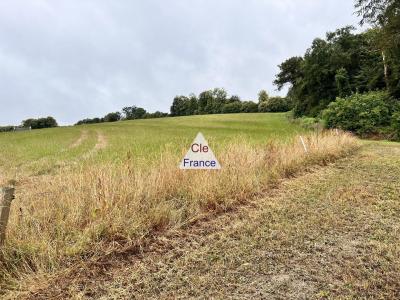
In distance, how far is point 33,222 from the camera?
3.67m

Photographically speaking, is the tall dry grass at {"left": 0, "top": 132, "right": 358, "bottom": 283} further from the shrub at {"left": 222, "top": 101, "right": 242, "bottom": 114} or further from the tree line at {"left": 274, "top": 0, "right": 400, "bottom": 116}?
the shrub at {"left": 222, "top": 101, "right": 242, "bottom": 114}

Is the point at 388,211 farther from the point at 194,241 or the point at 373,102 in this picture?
the point at 373,102

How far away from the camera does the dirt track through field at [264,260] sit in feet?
9.42

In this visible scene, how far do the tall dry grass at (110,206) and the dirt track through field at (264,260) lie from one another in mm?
237

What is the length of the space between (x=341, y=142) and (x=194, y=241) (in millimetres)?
9766

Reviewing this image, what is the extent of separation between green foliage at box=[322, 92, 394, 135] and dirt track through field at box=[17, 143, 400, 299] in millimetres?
18317

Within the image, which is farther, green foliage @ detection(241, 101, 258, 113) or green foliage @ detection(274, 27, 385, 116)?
green foliage @ detection(241, 101, 258, 113)

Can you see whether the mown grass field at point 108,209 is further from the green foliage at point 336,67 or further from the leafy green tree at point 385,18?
the green foliage at point 336,67

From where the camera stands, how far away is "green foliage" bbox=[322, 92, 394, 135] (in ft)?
71.8

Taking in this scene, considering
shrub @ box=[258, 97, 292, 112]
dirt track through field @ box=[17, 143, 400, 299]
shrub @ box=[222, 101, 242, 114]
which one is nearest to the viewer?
dirt track through field @ box=[17, 143, 400, 299]

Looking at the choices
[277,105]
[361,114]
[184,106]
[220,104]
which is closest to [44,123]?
[184,106]

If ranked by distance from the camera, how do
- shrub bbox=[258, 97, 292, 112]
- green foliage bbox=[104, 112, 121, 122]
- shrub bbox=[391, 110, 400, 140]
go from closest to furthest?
shrub bbox=[391, 110, 400, 140], shrub bbox=[258, 97, 292, 112], green foliage bbox=[104, 112, 121, 122]

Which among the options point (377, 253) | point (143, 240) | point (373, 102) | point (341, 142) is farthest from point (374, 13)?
point (143, 240)

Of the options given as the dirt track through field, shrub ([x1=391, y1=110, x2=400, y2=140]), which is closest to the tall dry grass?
the dirt track through field
